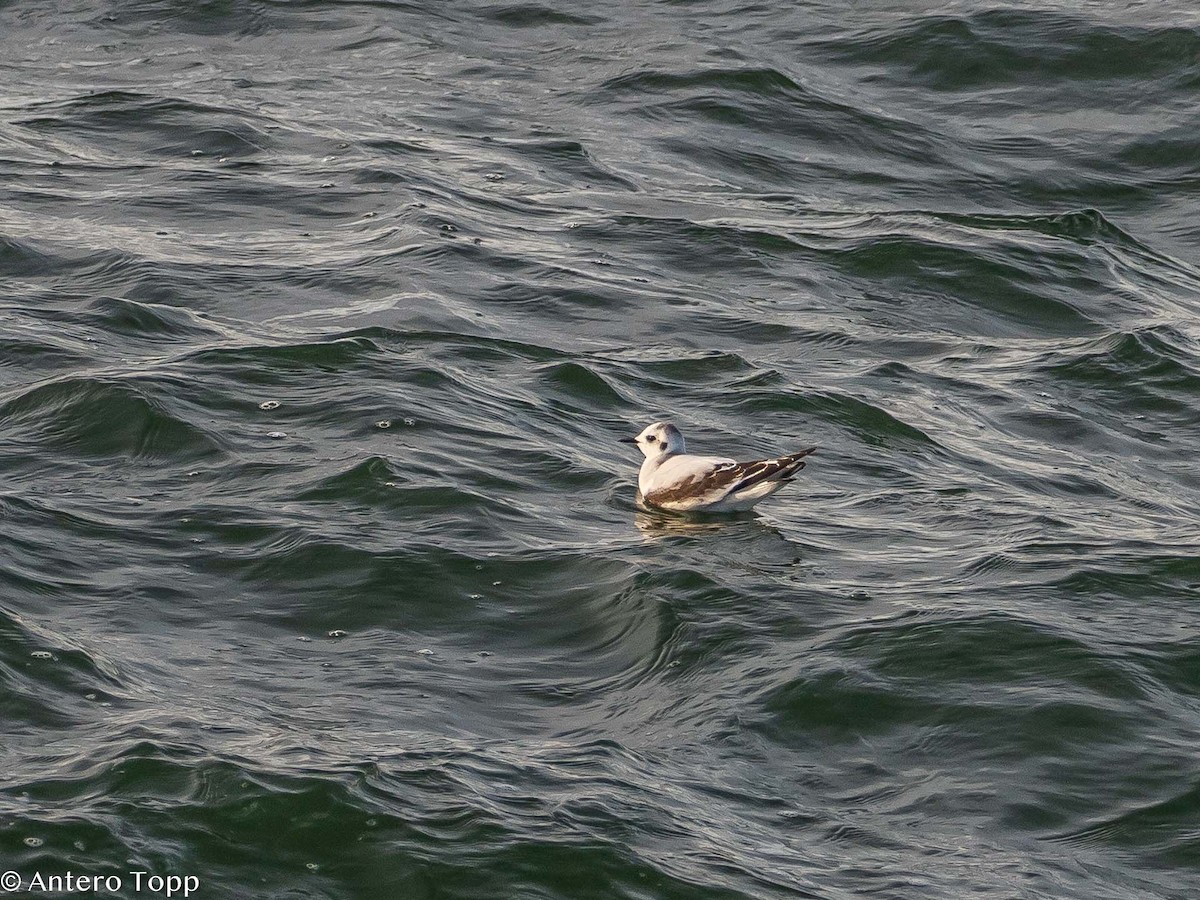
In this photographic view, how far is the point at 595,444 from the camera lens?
36.4 ft

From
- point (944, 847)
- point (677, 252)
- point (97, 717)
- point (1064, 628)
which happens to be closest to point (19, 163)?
point (677, 252)

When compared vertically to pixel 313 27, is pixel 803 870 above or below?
below

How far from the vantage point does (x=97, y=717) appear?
717 cm

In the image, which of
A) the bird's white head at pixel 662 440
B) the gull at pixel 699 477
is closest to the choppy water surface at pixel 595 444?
the gull at pixel 699 477

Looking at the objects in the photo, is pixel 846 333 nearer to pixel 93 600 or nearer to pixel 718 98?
pixel 718 98

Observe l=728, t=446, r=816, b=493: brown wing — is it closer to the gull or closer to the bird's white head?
the gull

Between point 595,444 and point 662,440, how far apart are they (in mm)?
761

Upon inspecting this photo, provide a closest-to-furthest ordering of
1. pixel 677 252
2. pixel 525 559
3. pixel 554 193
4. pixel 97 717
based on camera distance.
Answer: pixel 97 717, pixel 525 559, pixel 677 252, pixel 554 193

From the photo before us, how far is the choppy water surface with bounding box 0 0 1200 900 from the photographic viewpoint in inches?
270

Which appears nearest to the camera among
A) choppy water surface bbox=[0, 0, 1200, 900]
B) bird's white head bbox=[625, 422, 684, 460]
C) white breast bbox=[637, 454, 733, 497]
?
choppy water surface bbox=[0, 0, 1200, 900]

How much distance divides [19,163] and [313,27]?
174 inches

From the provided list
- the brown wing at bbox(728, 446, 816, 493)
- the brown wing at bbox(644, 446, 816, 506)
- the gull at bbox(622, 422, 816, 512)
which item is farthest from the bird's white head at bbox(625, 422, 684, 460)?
the brown wing at bbox(728, 446, 816, 493)

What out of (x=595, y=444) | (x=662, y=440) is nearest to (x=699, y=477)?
(x=662, y=440)

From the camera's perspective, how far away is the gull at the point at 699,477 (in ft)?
32.8
